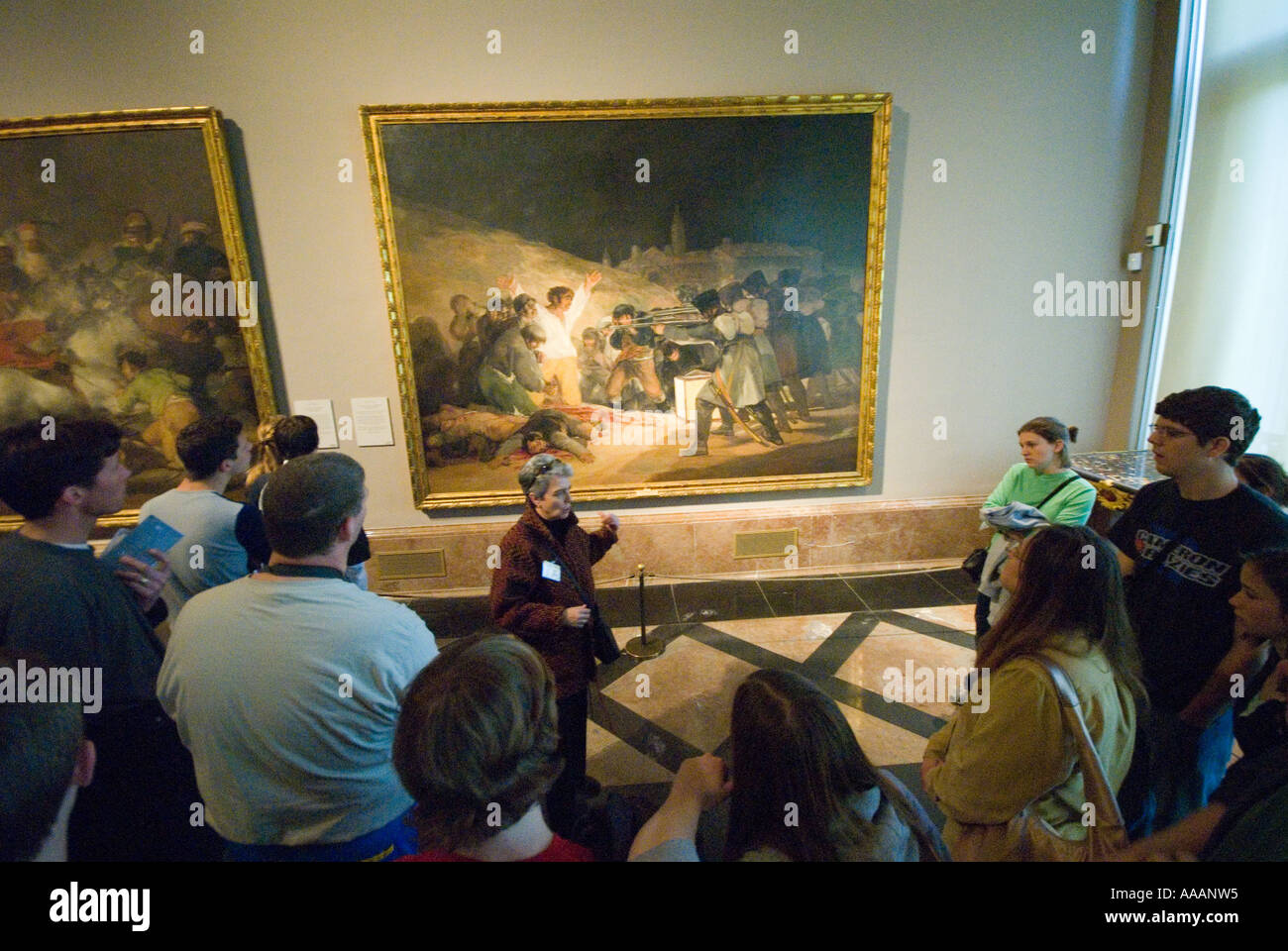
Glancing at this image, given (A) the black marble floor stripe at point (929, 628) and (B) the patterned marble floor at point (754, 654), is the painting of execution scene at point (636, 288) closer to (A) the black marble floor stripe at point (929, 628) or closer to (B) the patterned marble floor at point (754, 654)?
(B) the patterned marble floor at point (754, 654)

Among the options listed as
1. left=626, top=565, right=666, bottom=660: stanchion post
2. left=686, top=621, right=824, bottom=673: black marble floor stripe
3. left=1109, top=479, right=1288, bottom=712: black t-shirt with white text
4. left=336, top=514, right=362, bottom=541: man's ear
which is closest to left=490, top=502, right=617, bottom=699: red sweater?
left=336, top=514, right=362, bottom=541: man's ear

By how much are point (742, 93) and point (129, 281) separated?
531 centimetres

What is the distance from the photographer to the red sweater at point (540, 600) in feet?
8.21

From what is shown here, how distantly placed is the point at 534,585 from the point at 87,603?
150 cm

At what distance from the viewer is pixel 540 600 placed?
260 cm

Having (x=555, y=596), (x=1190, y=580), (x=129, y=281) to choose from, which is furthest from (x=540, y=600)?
(x=129, y=281)

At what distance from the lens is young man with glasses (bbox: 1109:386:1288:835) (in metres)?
2.10

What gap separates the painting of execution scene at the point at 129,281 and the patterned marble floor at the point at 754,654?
280 cm

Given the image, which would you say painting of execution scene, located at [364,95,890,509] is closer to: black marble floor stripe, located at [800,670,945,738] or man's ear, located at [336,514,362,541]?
black marble floor stripe, located at [800,670,945,738]

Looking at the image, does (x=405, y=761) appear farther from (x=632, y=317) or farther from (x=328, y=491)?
(x=632, y=317)

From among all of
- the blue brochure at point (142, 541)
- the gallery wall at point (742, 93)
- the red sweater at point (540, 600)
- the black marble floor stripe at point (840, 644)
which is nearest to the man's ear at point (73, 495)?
the blue brochure at point (142, 541)

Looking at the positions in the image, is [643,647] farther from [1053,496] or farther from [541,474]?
[1053,496]

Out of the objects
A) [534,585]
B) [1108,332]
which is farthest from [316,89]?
[1108,332]
